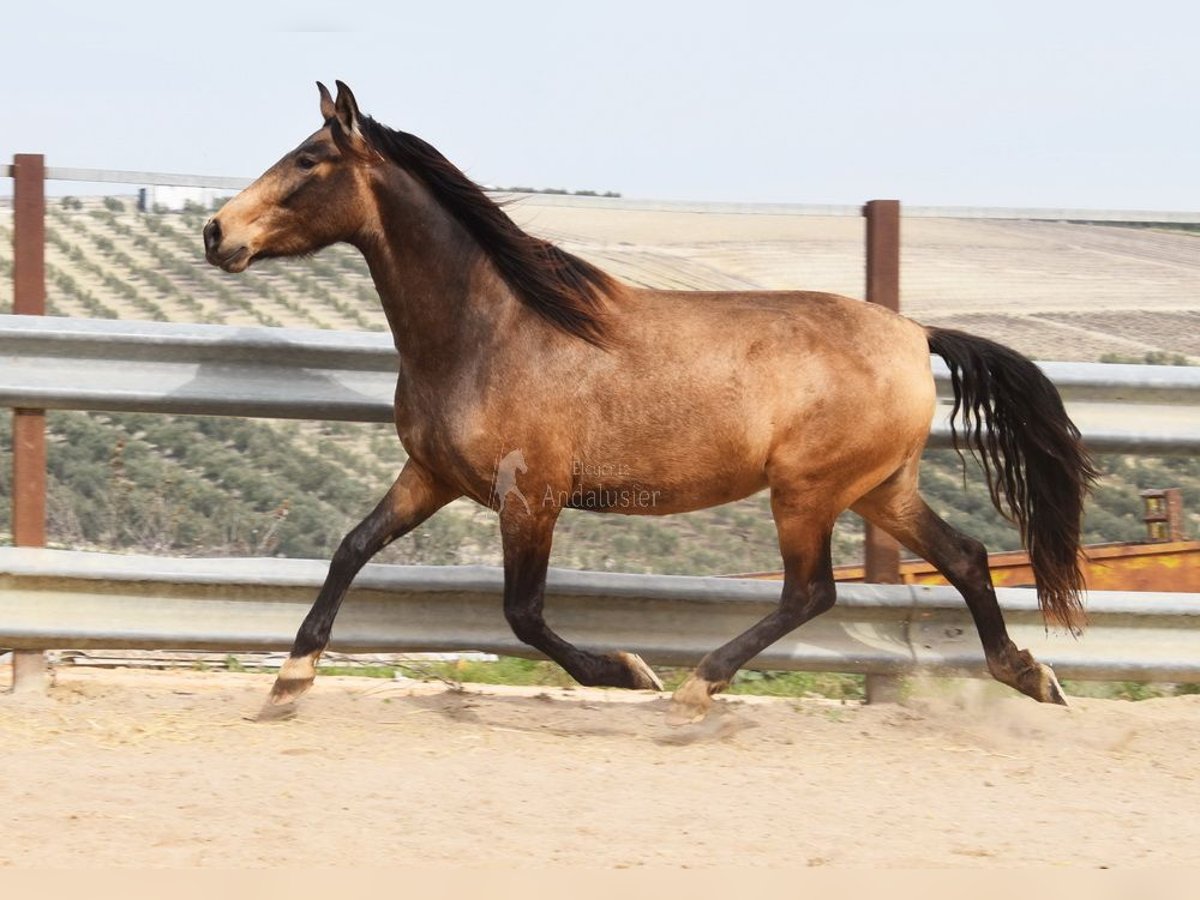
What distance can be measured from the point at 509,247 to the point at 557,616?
1352 millimetres

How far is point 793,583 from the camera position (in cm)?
509

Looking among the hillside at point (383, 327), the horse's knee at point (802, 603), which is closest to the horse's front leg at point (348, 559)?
the horse's knee at point (802, 603)

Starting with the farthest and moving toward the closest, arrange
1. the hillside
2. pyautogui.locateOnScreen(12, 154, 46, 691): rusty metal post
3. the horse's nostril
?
1. the hillside
2. pyautogui.locateOnScreen(12, 154, 46, 691): rusty metal post
3. the horse's nostril

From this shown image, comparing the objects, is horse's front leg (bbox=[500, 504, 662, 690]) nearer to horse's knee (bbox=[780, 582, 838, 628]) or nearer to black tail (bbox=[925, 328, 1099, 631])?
horse's knee (bbox=[780, 582, 838, 628])

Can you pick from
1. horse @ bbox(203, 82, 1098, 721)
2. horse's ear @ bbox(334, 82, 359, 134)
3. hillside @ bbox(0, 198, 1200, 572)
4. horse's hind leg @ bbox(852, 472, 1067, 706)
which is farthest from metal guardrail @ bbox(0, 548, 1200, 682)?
horse's ear @ bbox(334, 82, 359, 134)

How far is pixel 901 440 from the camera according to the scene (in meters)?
5.11

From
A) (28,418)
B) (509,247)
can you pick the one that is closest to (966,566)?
(509,247)

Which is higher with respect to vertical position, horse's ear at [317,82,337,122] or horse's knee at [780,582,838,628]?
horse's ear at [317,82,337,122]

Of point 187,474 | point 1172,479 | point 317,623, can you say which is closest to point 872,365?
point 317,623

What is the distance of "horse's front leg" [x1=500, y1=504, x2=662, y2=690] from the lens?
495cm

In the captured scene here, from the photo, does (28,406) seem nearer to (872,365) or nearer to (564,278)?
(564,278)

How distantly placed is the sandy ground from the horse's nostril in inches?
61.7

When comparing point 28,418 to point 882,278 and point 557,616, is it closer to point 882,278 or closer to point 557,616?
point 557,616

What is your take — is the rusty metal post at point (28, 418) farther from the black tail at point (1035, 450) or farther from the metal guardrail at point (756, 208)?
the black tail at point (1035, 450)
